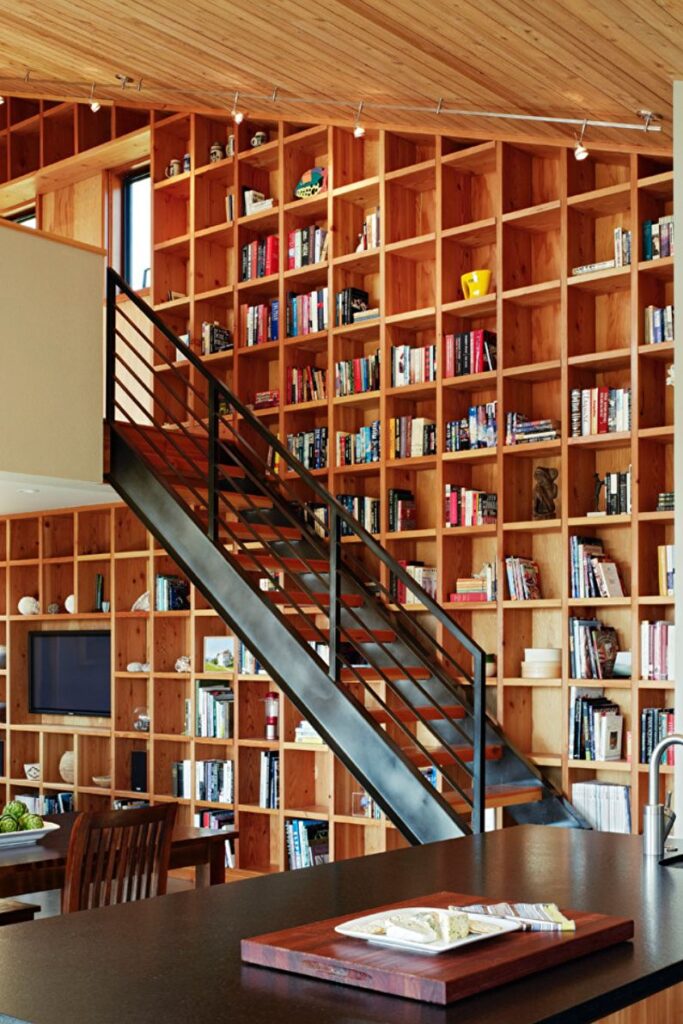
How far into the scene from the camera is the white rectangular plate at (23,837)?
14.9ft

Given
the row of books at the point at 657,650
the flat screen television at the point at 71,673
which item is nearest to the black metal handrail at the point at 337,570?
the row of books at the point at 657,650

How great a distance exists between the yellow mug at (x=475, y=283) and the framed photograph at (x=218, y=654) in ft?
8.51

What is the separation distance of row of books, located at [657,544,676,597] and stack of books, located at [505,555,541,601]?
68 cm

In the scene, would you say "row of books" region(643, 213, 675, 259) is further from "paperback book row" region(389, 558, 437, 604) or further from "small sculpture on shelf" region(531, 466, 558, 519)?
"paperback book row" region(389, 558, 437, 604)

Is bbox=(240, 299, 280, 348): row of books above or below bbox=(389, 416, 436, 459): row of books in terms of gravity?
above

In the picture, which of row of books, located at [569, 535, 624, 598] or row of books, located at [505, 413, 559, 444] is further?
row of books, located at [505, 413, 559, 444]

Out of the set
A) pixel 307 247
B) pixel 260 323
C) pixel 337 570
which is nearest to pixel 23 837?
pixel 337 570

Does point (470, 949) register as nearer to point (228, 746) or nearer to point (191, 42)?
point (191, 42)

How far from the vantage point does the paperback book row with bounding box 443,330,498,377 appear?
6.59m

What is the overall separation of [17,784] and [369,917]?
7.66 m

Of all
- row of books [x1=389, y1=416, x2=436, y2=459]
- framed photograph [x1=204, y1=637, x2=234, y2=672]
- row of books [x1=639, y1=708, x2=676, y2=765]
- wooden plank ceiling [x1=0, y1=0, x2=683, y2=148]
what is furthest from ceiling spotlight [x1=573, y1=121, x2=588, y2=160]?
framed photograph [x1=204, y1=637, x2=234, y2=672]

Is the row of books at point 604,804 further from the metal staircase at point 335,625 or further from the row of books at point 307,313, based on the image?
the row of books at point 307,313

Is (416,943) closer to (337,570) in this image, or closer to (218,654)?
(337,570)

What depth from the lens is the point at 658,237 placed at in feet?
19.7
